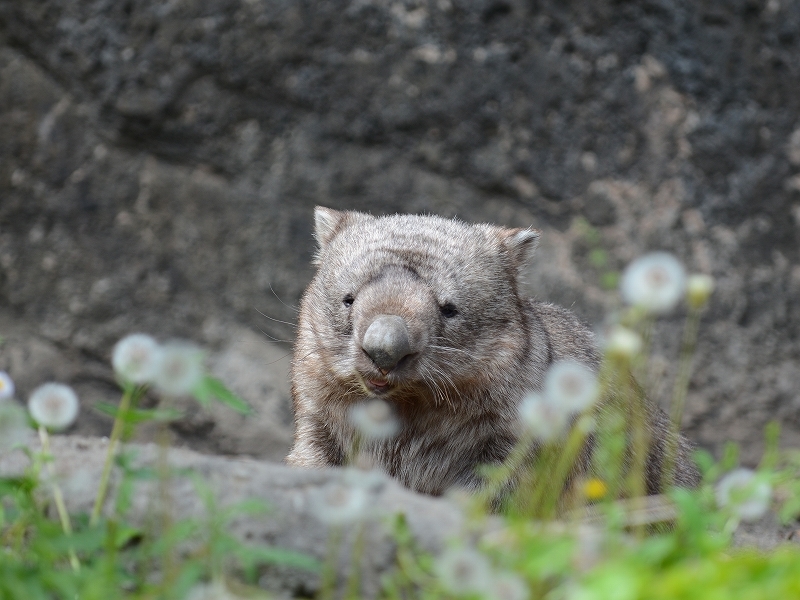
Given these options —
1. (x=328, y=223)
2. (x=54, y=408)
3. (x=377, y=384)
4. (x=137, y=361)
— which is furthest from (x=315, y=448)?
(x=137, y=361)

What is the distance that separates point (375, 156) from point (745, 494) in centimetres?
432

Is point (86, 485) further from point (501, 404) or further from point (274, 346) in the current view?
point (274, 346)

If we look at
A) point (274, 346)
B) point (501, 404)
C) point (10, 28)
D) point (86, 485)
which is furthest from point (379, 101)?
point (86, 485)

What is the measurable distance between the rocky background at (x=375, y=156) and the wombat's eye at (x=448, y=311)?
1.92 m

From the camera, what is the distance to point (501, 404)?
448 centimetres

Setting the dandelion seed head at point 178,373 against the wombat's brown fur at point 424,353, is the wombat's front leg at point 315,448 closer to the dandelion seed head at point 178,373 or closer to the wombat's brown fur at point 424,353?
the wombat's brown fur at point 424,353

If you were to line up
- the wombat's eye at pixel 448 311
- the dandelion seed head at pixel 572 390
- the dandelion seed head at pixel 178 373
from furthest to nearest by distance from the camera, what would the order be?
the wombat's eye at pixel 448 311 < the dandelion seed head at pixel 572 390 < the dandelion seed head at pixel 178 373

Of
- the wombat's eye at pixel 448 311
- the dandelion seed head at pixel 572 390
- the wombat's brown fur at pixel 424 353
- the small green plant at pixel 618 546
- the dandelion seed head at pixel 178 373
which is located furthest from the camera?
the wombat's eye at pixel 448 311

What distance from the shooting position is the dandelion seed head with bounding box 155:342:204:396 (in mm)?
2461

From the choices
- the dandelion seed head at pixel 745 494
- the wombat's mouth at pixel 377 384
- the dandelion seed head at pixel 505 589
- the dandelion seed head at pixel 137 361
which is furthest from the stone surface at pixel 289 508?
the wombat's mouth at pixel 377 384

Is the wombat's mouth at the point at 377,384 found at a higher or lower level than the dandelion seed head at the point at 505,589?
lower

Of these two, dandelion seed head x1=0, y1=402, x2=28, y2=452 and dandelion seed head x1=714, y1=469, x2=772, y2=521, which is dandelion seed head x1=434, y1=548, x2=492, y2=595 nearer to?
dandelion seed head x1=714, y1=469, x2=772, y2=521

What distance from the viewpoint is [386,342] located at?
3.96 meters

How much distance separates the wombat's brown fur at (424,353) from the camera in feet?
14.1
